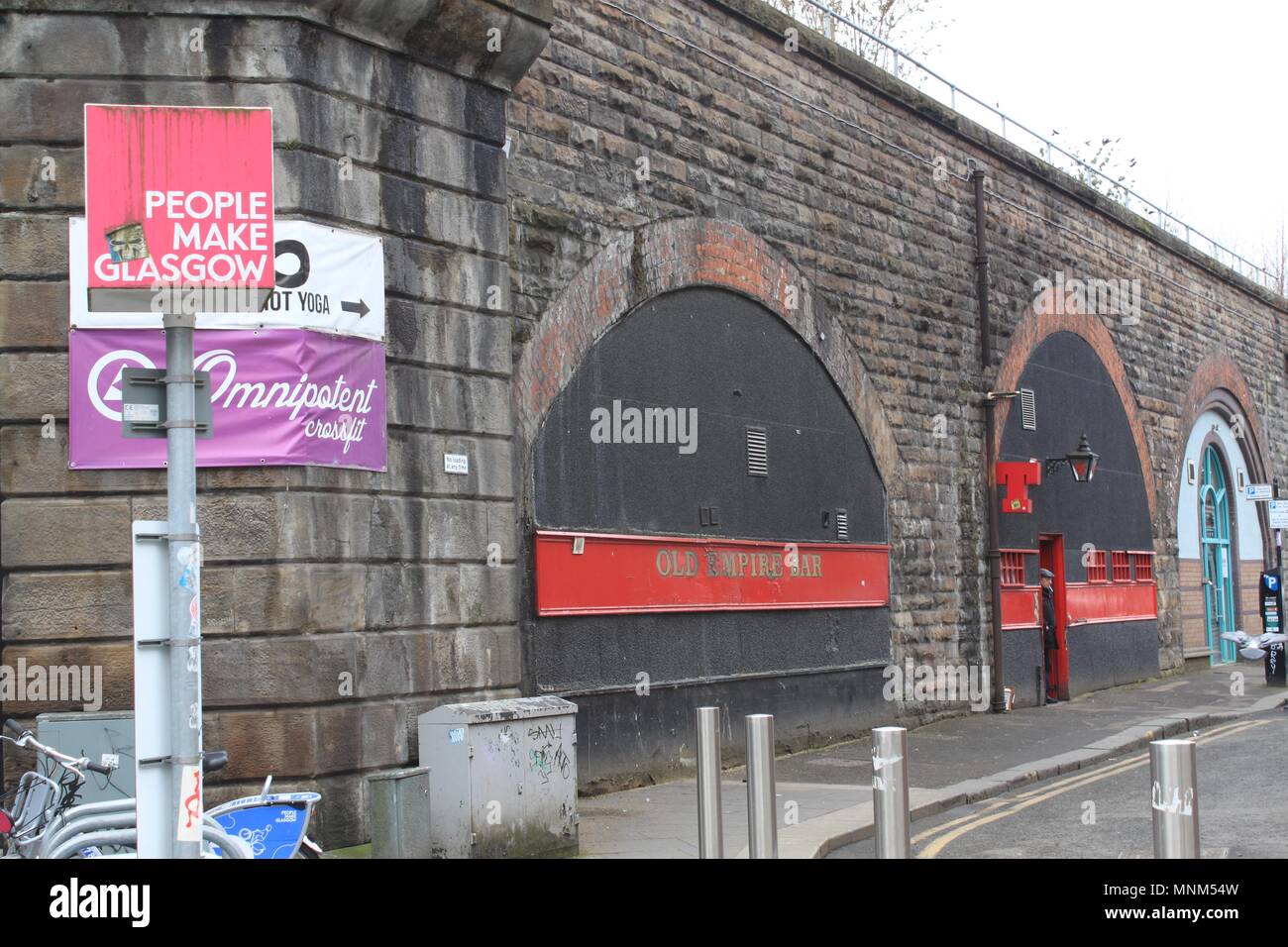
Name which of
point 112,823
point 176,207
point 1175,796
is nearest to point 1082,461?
point 1175,796

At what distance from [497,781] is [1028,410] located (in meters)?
14.1

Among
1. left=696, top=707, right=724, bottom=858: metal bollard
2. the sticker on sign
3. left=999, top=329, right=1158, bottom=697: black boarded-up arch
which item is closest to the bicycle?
left=696, top=707, right=724, bottom=858: metal bollard

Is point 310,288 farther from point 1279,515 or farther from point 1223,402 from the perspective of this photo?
point 1223,402

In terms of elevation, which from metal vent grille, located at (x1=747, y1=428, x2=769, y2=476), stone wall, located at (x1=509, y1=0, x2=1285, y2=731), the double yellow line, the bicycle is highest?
stone wall, located at (x1=509, y1=0, x2=1285, y2=731)

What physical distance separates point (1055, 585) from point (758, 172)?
30.7 feet

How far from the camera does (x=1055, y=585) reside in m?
22.2

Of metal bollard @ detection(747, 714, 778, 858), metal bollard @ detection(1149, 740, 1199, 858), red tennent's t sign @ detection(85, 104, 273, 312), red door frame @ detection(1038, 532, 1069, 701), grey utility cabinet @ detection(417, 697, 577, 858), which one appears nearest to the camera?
red tennent's t sign @ detection(85, 104, 273, 312)

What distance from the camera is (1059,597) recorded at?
22.2 meters

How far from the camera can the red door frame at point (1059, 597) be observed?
2197 centimetres

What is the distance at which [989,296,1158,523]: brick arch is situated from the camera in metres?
20.9

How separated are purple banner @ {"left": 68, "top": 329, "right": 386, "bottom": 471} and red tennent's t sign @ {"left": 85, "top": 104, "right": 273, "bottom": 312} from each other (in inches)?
139

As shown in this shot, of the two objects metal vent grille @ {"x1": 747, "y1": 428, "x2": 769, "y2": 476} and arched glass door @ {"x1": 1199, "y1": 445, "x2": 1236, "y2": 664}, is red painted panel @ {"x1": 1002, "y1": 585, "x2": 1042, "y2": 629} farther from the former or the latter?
arched glass door @ {"x1": 1199, "y1": 445, "x2": 1236, "y2": 664}

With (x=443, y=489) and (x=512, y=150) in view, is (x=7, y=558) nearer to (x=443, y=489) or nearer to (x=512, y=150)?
(x=443, y=489)
